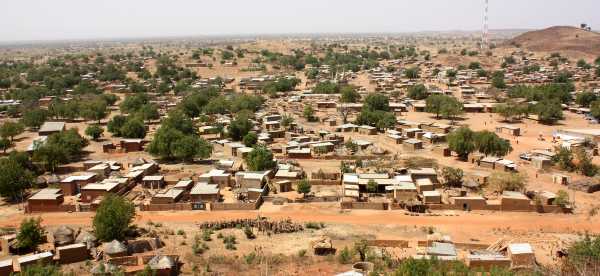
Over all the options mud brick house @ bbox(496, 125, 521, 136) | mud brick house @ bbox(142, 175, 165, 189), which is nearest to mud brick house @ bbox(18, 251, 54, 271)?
mud brick house @ bbox(142, 175, 165, 189)

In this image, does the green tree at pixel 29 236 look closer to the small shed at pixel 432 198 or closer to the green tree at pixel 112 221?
the green tree at pixel 112 221

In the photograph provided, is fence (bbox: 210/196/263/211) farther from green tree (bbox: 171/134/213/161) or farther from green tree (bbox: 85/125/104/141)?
green tree (bbox: 85/125/104/141)

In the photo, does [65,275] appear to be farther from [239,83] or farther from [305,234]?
[239,83]

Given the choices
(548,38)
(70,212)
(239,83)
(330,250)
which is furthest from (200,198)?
(548,38)

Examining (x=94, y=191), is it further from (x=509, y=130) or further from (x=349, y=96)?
(x=349, y=96)

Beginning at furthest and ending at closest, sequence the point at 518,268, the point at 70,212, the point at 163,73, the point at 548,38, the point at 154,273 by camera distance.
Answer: the point at 548,38, the point at 163,73, the point at 70,212, the point at 518,268, the point at 154,273

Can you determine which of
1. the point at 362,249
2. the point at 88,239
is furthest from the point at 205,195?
the point at 362,249
